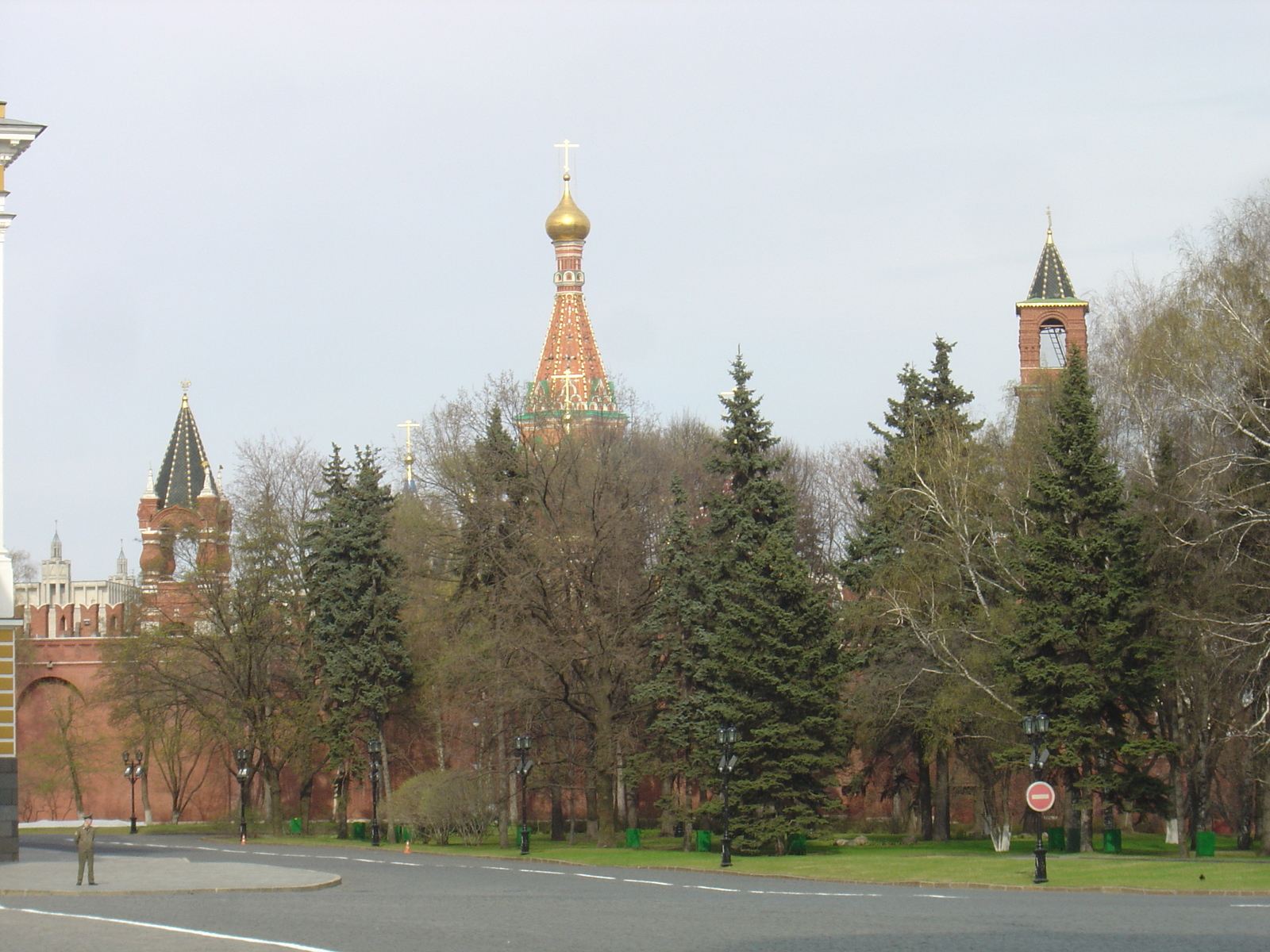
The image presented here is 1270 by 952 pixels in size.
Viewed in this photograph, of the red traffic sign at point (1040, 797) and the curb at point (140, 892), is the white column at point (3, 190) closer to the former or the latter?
the curb at point (140, 892)

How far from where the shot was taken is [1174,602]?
119 ft

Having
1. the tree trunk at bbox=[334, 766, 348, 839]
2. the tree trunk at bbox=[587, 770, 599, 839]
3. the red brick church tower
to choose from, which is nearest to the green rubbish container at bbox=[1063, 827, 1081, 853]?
the tree trunk at bbox=[587, 770, 599, 839]

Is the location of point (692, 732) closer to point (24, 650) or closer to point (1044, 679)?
point (1044, 679)

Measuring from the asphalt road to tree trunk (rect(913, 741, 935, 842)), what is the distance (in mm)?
17570

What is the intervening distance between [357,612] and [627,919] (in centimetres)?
3227

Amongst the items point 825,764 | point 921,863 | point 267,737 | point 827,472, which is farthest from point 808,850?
point 827,472

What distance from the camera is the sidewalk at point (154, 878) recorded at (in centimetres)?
2497

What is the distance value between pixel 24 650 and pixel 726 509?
129 ft

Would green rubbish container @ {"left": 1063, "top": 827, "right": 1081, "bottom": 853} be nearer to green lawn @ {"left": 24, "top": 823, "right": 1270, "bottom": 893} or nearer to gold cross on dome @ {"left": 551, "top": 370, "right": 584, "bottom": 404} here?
green lawn @ {"left": 24, "top": 823, "right": 1270, "bottom": 893}

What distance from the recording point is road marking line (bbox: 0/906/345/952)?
16614 millimetres

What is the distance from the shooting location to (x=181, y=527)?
2200 inches

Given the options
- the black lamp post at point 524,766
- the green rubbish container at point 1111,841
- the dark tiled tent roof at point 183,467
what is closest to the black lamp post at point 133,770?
the dark tiled tent roof at point 183,467

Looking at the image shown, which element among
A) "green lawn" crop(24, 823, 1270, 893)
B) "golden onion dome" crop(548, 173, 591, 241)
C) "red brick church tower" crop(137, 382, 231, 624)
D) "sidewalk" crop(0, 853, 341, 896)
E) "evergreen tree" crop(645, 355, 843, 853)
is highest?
"golden onion dome" crop(548, 173, 591, 241)

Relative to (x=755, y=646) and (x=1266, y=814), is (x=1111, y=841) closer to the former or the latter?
(x=1266, y=814)
